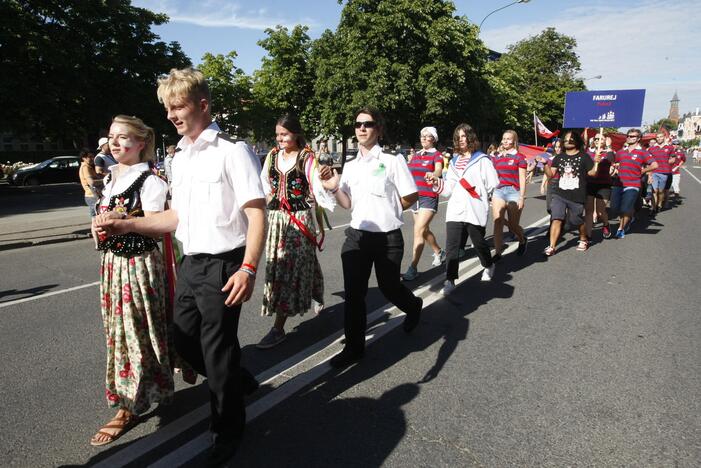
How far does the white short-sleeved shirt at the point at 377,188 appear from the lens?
3791 millimetres

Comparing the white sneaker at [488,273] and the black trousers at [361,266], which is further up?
the black trousers at [361,266]

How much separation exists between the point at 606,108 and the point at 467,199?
895cm

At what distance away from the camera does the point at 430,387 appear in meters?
3.42

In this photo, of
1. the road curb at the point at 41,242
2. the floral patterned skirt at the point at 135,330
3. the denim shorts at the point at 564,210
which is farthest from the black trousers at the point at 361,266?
the road curb at the point at 41,242

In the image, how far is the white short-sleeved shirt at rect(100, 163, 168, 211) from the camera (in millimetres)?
2795

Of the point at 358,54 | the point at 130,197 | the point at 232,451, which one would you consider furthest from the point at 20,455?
the point at 358,54

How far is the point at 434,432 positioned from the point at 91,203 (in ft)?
29.5

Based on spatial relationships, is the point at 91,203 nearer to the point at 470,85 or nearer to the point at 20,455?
the point at 20,455

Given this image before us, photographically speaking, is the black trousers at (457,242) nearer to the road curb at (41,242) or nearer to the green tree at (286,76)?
the road curb at (41,242)

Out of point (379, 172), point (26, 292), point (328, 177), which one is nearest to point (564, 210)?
point (379, 172)

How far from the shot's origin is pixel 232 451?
8.58 ft

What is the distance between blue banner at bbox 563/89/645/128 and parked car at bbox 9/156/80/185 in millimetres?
23002

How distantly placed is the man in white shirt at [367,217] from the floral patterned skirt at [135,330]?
1332mm

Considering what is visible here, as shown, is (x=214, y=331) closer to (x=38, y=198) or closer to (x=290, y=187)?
(x=290, y=187)
